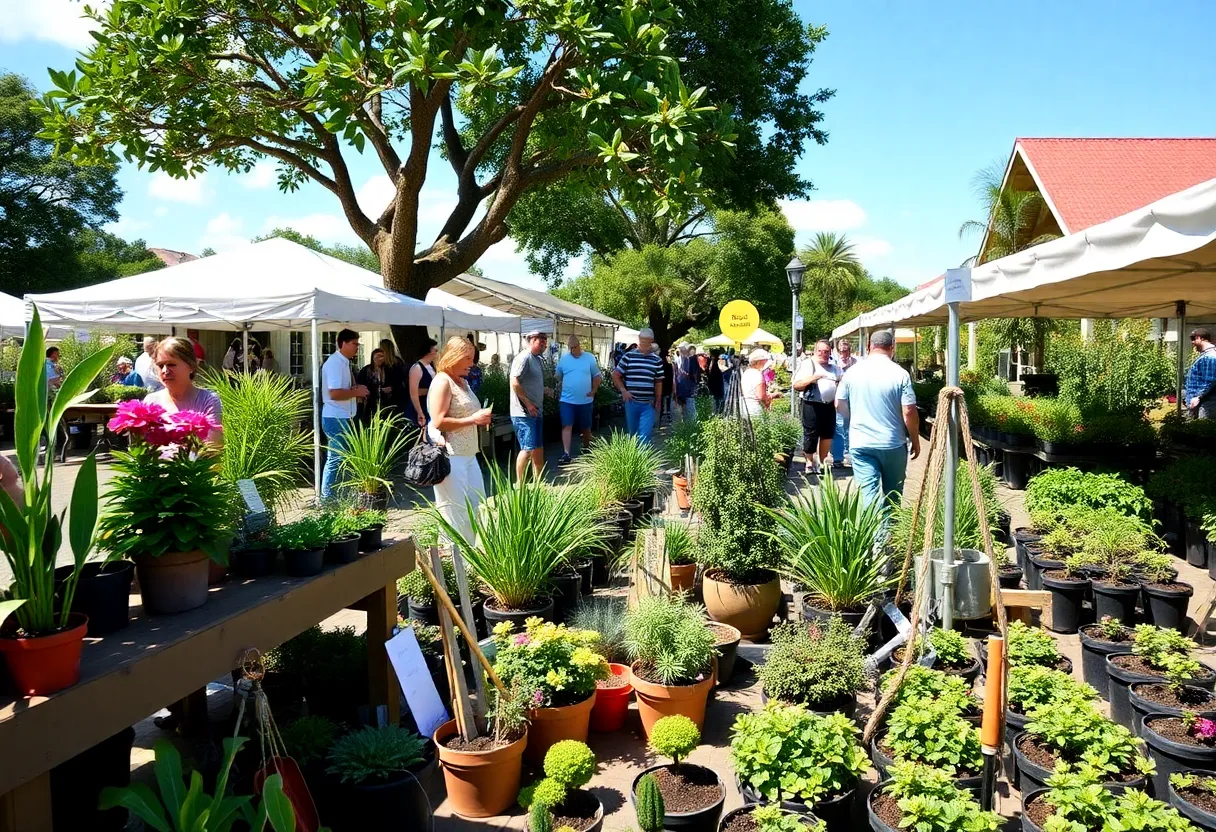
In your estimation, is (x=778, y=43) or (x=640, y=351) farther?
(x=778, y=43)

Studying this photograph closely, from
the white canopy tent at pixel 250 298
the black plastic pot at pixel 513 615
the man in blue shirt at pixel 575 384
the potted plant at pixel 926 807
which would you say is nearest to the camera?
the potted plant at pixel 926 807

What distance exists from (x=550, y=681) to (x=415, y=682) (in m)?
0.52

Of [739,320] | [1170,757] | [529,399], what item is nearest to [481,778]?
[1170,757]

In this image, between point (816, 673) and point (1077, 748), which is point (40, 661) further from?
point (1077, 748)

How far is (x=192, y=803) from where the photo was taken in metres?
1.92

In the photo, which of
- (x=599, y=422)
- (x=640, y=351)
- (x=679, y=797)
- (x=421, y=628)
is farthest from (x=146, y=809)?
(x=599, y=422)

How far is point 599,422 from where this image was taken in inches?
726

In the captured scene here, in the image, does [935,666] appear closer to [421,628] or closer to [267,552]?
[421,628]

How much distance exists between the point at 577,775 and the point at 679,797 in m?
0.36

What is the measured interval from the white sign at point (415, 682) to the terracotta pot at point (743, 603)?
1941 millimetres

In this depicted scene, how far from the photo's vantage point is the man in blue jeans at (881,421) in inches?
221

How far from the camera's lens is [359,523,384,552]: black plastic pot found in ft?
11.2

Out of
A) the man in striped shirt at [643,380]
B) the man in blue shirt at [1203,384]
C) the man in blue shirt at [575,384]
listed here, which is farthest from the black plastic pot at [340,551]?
the man in blue shirt at [1203,384]

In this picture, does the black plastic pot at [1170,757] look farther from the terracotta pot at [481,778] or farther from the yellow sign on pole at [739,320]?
the yellow sign on pole at [739,320]
